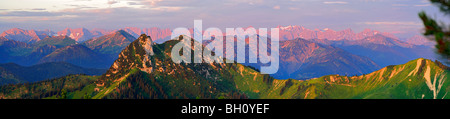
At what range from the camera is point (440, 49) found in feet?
88.5
